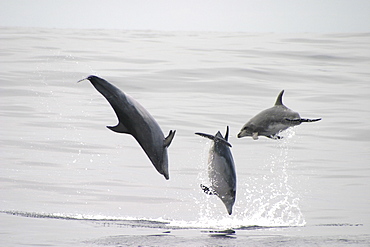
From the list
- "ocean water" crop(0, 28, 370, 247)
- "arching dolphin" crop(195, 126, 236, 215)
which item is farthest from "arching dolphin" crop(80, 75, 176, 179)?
"ocean water" crop(0, 28, 370, 247)

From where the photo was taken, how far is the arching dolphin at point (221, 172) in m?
8.95

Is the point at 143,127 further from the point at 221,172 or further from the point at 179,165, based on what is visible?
the point at 179,165

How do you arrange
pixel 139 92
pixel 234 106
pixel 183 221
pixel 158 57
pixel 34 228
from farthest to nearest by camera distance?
pixel 158 57 → pixel 139 92 → pixel 234 106 → pixel 183 221 → pixel 34 228

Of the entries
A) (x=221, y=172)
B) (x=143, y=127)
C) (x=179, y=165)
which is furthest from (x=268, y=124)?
(x=179, y=165)

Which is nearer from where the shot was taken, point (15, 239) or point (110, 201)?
point (15, 239)

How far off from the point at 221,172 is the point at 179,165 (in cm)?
535

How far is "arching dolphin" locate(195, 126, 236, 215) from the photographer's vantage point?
8.95 metres

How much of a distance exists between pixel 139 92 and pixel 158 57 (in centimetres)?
1298

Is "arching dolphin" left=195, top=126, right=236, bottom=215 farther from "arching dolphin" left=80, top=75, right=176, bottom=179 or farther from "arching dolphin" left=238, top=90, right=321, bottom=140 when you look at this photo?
"arching dolphin" left=80, top=75, right=176, bottom=179

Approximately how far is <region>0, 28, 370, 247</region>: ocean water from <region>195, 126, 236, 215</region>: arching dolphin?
58 cm

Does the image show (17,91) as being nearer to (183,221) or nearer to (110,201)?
(110,201)

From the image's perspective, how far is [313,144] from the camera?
659 inches

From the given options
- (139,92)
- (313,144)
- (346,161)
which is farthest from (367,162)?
(139,92)

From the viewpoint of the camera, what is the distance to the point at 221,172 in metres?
8.95
